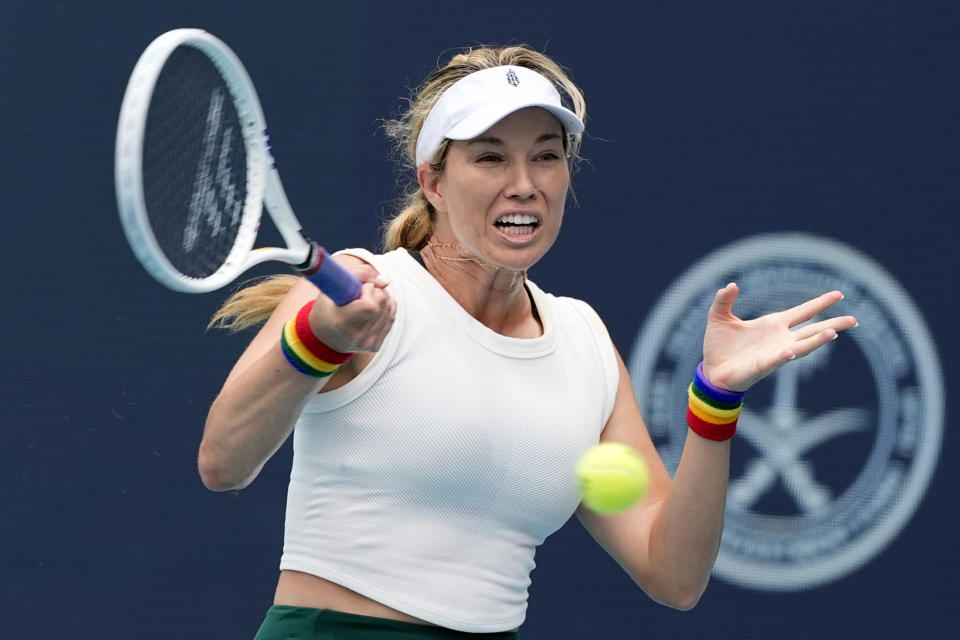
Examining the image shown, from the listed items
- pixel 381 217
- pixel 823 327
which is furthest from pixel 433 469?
pixel 381 217

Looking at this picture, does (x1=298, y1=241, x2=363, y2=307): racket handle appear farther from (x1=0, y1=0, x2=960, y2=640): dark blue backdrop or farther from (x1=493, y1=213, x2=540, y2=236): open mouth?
(x1=0, y1=0, x2=960, y2=640): dark blue backdrop

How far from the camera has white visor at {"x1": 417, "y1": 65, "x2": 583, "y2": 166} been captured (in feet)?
6.66

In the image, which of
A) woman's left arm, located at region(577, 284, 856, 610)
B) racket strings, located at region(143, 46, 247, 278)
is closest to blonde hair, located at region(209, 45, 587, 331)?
racket strings, located at region(143, 46, 247, 278)

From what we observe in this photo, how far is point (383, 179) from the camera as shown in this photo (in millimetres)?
3055

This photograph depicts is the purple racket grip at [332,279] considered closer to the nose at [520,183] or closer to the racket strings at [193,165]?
the racket strings at [193,165]

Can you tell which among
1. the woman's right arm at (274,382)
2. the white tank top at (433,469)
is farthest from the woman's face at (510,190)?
the woman's right arm at (274,382)

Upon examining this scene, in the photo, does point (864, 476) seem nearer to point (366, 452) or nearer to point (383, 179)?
point (383, 179)

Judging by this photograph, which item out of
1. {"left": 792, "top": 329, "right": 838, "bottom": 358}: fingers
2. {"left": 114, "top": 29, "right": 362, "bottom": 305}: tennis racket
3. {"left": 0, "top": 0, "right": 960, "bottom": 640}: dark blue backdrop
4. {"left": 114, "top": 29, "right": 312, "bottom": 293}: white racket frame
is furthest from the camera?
{"left": 0, "top": 0, "right": 960, "bottom": 640}: dark blue backdrop

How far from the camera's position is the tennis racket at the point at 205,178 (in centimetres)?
162

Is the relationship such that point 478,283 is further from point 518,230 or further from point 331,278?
point 331,278

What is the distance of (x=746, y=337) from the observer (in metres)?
2.04

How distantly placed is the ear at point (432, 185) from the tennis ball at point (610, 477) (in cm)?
44

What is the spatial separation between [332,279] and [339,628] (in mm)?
524

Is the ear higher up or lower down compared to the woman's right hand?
higher up
